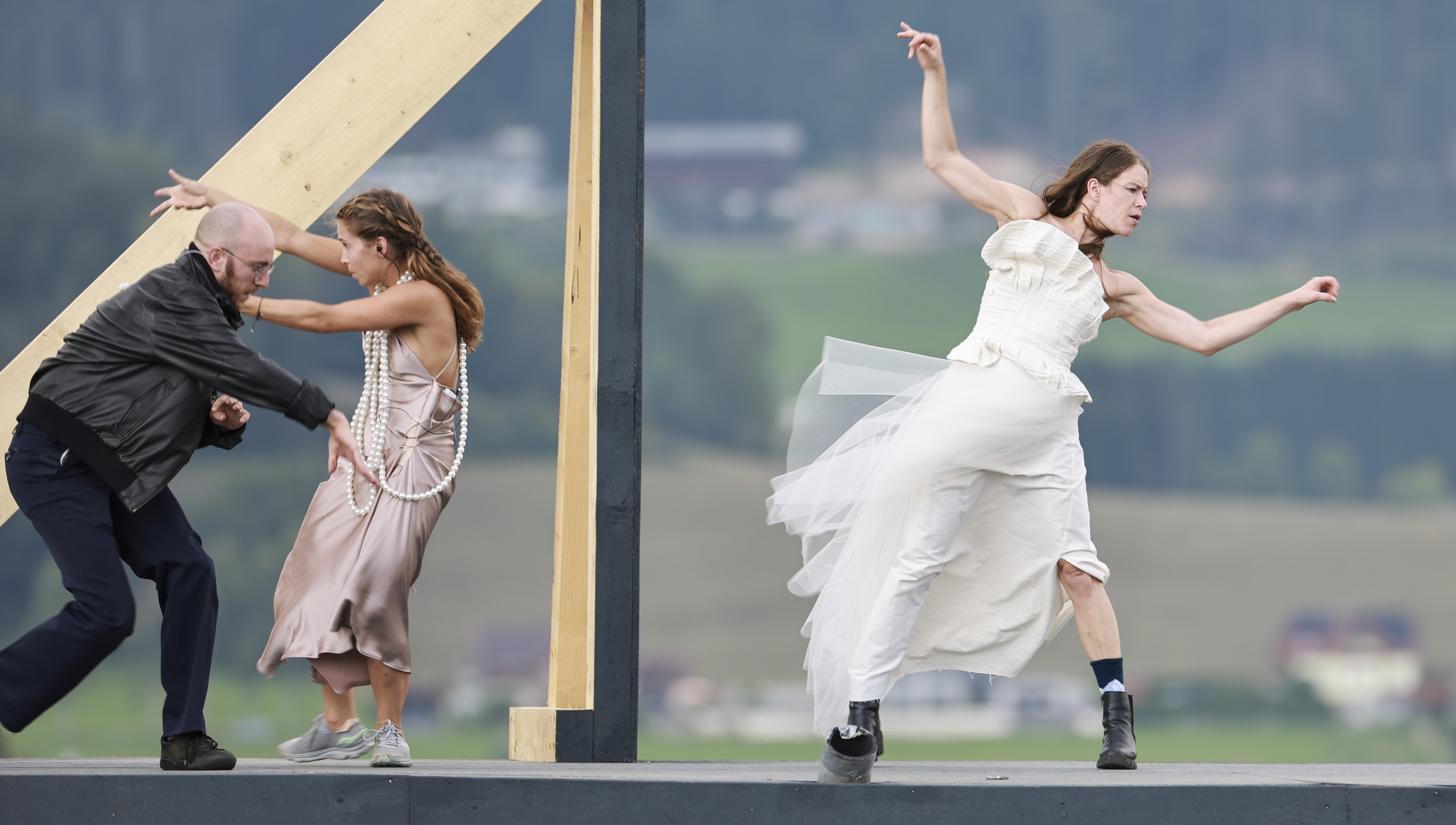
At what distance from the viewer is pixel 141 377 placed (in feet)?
10.2

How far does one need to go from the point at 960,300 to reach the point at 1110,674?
43374 millimetres

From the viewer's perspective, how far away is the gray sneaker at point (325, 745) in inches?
145

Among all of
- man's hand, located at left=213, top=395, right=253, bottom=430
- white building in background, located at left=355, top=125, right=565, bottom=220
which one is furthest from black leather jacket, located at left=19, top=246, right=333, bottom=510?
white building in background, located at left=355, top=125, right=565, bottom=220

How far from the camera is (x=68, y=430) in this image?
309 cm

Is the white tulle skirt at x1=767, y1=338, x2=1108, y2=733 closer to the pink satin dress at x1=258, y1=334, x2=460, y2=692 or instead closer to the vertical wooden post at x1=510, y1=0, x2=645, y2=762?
the vertical wooden post at x1=510, y1=0, x2=645, y2=762

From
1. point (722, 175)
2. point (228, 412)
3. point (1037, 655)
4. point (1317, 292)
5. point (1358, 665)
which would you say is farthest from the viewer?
point (722, 175)

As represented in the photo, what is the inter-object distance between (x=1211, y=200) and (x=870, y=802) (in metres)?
46.0

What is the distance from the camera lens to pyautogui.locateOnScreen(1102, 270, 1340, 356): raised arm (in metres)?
3.72

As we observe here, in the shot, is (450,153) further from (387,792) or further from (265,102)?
(387,792)

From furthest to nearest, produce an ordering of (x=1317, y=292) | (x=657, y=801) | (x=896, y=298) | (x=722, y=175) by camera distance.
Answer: (x=896, y=298) < (x=722, y=175) < (x=1317, y=292) < (x=657, y=801)

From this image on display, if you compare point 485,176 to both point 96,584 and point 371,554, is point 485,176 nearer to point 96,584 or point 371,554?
point 371,554

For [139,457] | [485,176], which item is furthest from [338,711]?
Result: [485,176]

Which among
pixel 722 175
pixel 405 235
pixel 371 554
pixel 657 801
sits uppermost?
pixel 722 175

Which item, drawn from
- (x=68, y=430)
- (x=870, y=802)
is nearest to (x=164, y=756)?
(x=68, y=430)
